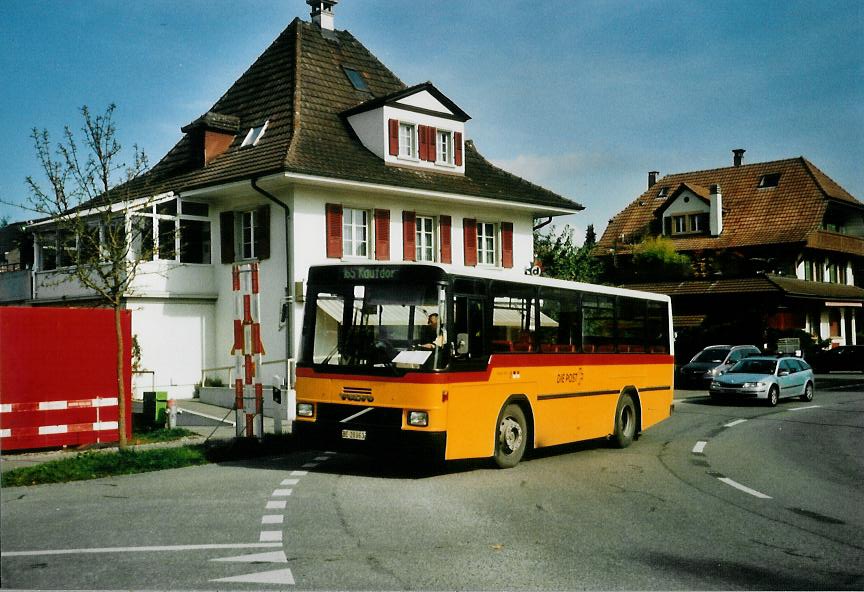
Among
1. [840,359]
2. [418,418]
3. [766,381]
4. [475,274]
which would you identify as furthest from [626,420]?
[840,359]

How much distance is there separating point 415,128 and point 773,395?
1386 cm

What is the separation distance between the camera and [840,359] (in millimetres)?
48188

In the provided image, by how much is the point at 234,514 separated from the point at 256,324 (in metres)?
6.67

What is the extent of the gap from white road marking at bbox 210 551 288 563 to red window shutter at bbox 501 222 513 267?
25.0 meters

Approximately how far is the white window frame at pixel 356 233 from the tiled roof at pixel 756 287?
28.1m

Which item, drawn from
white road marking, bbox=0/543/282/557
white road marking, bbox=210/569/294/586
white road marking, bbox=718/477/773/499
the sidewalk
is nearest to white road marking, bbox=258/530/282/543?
white road marking, bbox=0/543/282/557

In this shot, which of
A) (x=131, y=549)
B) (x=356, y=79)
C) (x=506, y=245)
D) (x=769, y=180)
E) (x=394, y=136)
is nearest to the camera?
(x=131, y=549)

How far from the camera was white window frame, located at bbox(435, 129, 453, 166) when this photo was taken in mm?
31244

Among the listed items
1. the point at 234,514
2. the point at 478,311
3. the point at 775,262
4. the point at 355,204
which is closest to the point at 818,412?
the point at 355,204

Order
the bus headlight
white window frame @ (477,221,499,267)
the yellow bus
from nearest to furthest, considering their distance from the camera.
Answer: the bus headlight → the yellow bus → white window frame @ (477,221,499,267)

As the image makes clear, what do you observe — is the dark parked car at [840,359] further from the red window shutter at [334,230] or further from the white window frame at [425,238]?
the red window shutter at [334,230]

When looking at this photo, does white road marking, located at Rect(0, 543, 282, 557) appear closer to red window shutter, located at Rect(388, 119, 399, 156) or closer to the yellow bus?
the yellow bus

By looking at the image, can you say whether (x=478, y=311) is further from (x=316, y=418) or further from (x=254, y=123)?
(x=254, y=123)

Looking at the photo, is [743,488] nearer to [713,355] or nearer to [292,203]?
[292,203]
